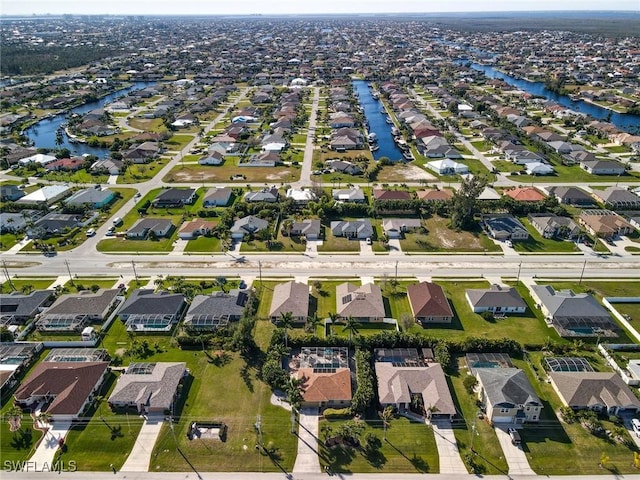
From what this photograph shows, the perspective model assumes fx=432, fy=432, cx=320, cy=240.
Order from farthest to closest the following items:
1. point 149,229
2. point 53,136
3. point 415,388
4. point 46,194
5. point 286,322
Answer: point 53,136 < point 46,194 < point 149,229 < point 286,322 < point 415,388

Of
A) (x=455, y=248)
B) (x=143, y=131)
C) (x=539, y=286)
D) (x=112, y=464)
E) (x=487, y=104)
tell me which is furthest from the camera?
(x=487, y=104)

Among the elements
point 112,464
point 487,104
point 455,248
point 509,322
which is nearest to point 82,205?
point 112,464

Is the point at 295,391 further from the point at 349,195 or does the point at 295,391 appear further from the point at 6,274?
the point at 349,195

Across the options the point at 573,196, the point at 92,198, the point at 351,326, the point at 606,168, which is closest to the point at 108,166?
the point at 92,198

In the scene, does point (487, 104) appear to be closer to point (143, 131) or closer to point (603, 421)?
point (143, 131)

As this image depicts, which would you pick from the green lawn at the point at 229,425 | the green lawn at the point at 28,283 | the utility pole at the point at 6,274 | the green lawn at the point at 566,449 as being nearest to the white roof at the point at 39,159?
the utility pole at the point at 6,274
